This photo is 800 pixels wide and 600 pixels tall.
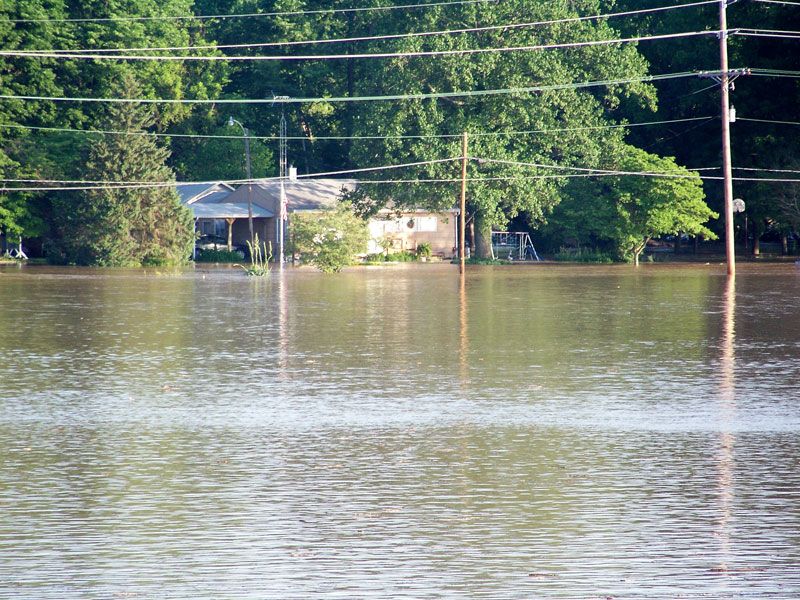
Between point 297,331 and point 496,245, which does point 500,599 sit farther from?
point 496,245

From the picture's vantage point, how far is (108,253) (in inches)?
3179

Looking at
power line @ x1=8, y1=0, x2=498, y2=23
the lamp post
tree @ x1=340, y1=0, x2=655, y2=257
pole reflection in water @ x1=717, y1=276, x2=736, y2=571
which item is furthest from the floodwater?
the lamp post

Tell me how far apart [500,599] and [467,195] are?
71.2m

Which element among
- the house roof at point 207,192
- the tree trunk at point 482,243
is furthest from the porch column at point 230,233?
the tree trunk at point 482,243

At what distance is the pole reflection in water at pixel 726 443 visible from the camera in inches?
386

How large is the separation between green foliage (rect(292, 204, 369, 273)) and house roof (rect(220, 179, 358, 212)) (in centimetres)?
1220

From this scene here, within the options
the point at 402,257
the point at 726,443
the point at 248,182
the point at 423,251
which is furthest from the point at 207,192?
the point at 726,443

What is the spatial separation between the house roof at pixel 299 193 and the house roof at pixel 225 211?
34.8 inches

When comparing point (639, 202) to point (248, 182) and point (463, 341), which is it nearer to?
point (248, 182)

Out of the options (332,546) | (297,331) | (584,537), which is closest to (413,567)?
(332,546)

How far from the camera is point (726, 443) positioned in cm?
1427

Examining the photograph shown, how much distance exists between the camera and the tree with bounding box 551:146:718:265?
80.6 metres

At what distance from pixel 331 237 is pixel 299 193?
19144mm

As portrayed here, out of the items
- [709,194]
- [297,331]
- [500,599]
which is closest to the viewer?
[500,599]
